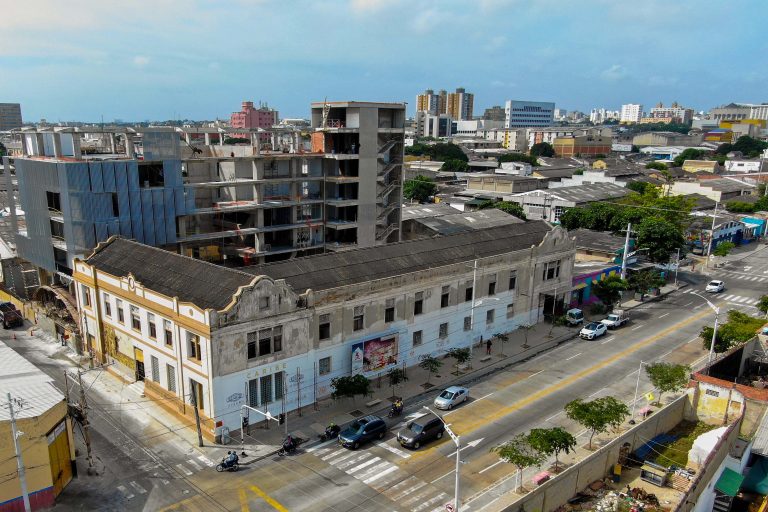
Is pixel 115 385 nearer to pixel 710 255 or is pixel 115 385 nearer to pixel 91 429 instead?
pixel 91 429

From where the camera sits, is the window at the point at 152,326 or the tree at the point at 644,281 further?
the tree at the point at 644,281

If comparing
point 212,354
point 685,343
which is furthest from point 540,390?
point 212,354

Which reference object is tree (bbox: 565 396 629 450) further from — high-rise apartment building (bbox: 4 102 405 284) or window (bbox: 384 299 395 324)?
high-rise apartment building (bbox: 4 102 405 284)

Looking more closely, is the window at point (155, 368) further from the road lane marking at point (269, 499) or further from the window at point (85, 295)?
the road lane marking at point (269, 499)

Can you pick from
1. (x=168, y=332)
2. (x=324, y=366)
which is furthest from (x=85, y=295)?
(x=324, y=366)

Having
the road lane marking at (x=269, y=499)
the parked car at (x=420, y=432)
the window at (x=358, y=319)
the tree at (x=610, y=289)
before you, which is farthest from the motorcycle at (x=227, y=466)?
the tree at (x=610, y=289)

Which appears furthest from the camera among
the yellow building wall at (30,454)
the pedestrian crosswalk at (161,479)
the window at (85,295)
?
the window at (85,295)

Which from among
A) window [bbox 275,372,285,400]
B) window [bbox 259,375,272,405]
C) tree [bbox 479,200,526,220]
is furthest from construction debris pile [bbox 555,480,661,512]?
tree [bbox 479,200,526,220]
